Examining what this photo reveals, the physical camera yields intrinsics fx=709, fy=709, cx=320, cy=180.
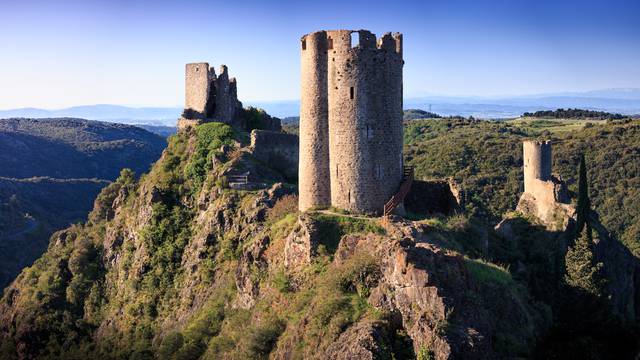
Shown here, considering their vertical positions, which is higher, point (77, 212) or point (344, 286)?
point (344, 286)

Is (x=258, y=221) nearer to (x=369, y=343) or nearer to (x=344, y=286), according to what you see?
(x=344, y=286)

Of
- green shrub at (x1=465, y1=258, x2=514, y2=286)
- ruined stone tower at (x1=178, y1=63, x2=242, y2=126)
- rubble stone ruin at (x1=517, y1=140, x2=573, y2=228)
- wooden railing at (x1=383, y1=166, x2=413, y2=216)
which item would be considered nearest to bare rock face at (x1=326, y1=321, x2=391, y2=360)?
green shrub at (x1=465, y1=258, x2=514, y2=286)

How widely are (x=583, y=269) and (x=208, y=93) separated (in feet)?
80.4

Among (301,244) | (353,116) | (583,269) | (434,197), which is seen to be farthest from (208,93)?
(583,269)

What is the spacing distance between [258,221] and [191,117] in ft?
56.7

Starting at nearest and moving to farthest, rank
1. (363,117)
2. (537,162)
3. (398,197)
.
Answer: (363,117) → (398,197) → (537,162)

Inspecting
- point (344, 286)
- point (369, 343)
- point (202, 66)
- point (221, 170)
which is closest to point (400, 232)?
point (344, 286)

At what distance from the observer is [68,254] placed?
139 ft

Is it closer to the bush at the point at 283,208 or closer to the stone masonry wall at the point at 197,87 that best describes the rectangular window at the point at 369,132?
the bush at the point at 283,208

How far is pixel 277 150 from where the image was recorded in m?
38.1

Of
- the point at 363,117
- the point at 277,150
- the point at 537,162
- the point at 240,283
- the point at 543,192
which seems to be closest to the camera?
the point at 363,117

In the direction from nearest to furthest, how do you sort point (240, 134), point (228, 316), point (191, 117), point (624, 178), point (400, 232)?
1. point (400, 232)
2. point (228, 316)
3. point (240, 134)
4. point (191, 117)
5. point (624, 178)

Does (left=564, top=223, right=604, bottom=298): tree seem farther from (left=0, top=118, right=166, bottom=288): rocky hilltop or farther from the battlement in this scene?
(left=0, top=118, right=166, bottom=288): rocky hilltop

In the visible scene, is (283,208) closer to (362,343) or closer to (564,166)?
(362,343)
